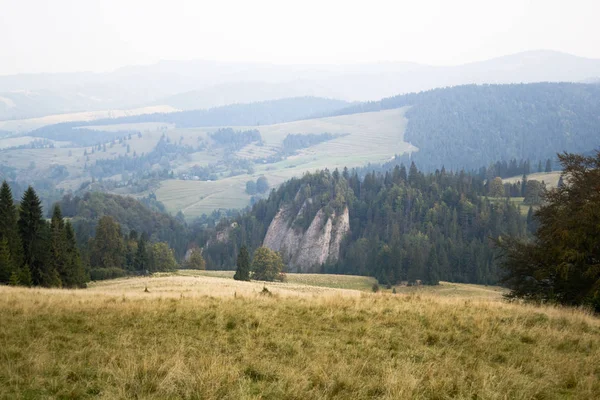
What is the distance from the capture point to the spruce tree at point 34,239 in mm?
58562

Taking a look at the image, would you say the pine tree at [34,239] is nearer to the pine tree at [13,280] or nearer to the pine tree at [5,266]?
the pine tree at [5,266]

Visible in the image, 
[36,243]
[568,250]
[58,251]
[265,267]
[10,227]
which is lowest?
[265,267]

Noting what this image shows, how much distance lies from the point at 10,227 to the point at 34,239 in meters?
2.84

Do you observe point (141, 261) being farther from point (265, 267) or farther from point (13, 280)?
point (13, 280)

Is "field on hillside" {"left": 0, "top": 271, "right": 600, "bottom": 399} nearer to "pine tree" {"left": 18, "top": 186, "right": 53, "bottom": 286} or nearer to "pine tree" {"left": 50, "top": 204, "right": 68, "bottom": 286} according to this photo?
"pine tree" {"left": 18, "top": 186, "right": 53, "bottom": 286}

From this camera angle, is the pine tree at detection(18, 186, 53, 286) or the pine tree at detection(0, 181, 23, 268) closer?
the pine tree at detection(0, 181, 23, 268)

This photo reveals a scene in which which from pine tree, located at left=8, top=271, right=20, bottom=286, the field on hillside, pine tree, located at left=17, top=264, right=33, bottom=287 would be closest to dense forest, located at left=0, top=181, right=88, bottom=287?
pine tree, located at left=17, top=264, right=33, bottom=287

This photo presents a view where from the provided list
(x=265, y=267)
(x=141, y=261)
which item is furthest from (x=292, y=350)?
(x=265, y=267)


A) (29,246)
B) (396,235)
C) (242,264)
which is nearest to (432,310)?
(29,246)

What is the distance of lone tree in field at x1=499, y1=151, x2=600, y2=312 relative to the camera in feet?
82.2

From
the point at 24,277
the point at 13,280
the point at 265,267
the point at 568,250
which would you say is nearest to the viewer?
the point at 568,250

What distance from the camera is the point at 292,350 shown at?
12.5 metres

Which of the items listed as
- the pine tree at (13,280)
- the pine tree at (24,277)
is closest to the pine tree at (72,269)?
the pine tree at (24,277)

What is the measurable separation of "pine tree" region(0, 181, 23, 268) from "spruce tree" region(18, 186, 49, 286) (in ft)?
3.79
